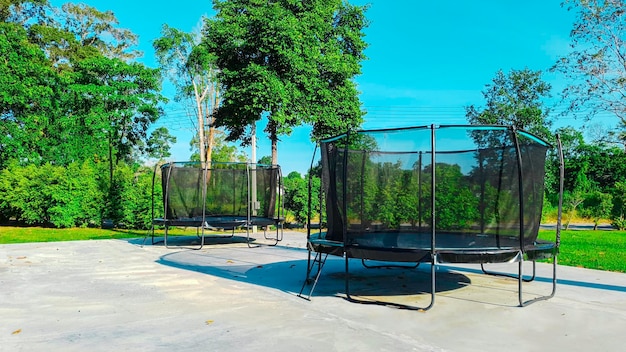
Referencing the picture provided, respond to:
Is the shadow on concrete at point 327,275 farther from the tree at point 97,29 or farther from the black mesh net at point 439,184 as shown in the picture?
the tree at point 97,29

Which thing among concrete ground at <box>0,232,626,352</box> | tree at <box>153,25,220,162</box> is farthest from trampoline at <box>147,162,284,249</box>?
tree at <box>153,25,220,162</box>

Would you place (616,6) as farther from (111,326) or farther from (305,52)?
(111,326)

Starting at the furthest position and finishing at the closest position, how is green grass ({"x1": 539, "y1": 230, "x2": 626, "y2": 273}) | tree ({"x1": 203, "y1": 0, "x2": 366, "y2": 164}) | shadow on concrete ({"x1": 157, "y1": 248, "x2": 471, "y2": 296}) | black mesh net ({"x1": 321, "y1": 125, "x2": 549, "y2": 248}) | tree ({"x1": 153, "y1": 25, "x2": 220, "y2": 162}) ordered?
tree ({"x1": 153, "y1": 25, "x2": 220, "y2": 162}) < tree ({"x1": 203, "y1": 0, "x2": 366, "y2": 164}) < green grass ({"x1": 539, "y1": 230, "x2": 626, "y2": 273}) < shadow on concrete ({"x1": 157, "y1": 248, "x2": 471, "y2": 296}) < black mesh net ({"x1": 321, "y1": 125, "x2": 549, "y2": 248})

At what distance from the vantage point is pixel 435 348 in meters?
2.55

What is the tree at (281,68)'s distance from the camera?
1105 centimetres

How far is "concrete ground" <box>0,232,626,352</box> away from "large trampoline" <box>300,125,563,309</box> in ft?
1.13

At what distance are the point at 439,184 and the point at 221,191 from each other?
6218 millimetres

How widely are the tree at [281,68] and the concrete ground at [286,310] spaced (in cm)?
612

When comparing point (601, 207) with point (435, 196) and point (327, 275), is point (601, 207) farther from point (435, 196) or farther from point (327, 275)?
point (327, 275)

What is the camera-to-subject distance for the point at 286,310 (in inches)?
137

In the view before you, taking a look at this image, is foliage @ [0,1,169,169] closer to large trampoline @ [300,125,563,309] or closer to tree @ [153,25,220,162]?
tree @ [153,25,220,162]

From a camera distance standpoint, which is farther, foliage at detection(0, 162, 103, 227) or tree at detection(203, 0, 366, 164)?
foliage at detection(0, 162, 103, 227)

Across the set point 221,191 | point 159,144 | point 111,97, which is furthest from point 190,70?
point 221,191

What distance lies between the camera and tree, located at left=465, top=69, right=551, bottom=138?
1794cm
